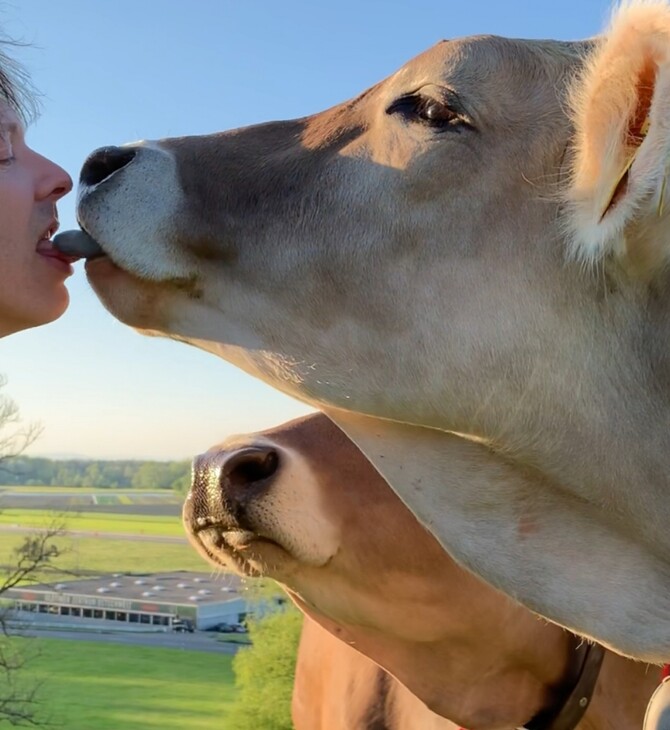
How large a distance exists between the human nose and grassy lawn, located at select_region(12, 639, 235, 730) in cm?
2779

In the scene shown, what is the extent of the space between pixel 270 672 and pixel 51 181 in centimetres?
1647

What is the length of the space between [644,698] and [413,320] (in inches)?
49.7

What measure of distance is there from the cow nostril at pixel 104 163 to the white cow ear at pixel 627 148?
893 mm

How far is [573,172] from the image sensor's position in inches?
60.0

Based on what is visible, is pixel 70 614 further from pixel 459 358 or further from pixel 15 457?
pixel 459 358

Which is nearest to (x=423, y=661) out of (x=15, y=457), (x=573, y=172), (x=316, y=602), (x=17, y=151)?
(x=316, y=602)

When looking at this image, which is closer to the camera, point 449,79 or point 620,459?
point 620,459

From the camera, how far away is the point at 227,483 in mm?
1925

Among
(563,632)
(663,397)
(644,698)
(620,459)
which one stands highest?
(663,397)

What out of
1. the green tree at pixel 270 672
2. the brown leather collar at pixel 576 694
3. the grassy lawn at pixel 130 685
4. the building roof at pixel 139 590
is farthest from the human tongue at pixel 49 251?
the building roof at pixel 139 590

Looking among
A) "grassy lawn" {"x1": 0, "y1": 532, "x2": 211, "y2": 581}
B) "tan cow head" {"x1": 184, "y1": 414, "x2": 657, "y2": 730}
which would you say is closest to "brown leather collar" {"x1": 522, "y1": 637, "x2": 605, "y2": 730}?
"tan cow head" {"x1": 184, "y1": 414, "x2": 657, "y2": 730}

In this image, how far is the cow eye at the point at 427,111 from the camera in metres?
1.66

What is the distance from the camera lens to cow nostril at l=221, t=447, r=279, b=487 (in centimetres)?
194

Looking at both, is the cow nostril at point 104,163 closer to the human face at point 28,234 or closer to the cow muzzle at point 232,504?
the human face at point 28,234
